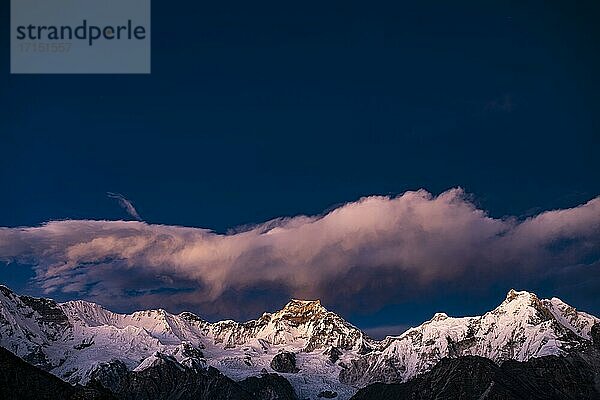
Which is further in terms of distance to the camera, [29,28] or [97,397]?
[97,397]

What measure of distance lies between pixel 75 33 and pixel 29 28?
418 inches

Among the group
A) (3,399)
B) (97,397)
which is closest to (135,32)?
(97,397)

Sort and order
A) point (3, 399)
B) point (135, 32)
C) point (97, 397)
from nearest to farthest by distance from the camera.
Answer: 1. point (135, 32)
2. point (97, 397)
3. point (3, 399)

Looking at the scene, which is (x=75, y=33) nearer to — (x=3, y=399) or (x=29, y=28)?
(x=29, y=28)

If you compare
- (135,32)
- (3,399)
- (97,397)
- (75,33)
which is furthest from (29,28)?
(3,399)

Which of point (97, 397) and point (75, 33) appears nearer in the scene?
point (75, 33)

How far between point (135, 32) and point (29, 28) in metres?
20.0

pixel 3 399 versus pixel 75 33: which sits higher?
pixel 75 33

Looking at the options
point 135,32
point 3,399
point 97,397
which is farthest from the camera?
point 3,399

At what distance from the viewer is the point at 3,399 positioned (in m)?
199

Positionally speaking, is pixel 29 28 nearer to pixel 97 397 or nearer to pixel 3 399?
pixel 97 397

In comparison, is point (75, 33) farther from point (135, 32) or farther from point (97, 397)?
point (97, 397)

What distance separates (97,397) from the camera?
560ft

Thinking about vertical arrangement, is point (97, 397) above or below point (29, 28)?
below
